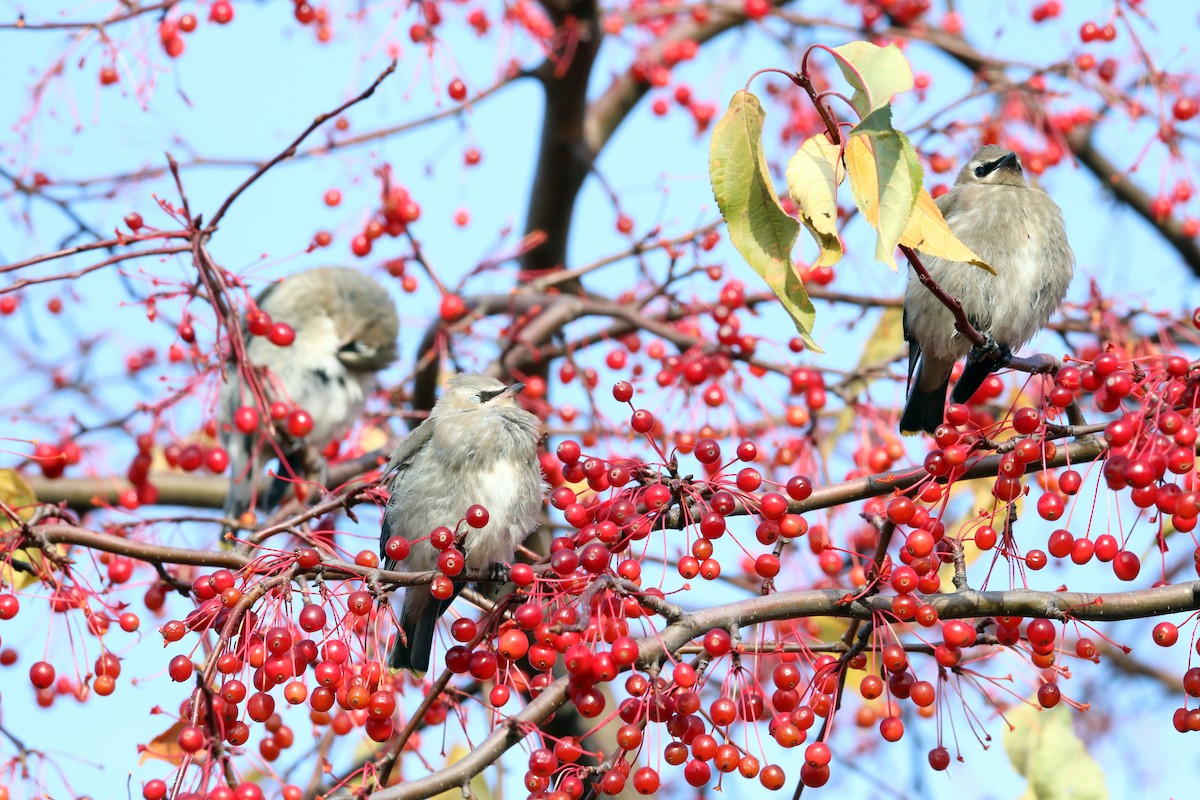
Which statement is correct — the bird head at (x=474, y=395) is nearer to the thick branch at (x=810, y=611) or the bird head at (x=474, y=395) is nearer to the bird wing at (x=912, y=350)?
the bird wing at (x=912, y=350)

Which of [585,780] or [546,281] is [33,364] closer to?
[546,281]

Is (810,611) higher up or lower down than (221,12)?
lower down

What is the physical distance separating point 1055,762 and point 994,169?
2.44 meters

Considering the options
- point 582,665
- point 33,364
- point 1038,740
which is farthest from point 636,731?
point 33,364

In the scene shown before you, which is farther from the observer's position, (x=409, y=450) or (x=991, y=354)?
(x=409, y=450)

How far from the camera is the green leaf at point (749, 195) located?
8.08 feet

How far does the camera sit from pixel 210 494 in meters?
6.35

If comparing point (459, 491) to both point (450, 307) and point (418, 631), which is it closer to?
point (418, 631)

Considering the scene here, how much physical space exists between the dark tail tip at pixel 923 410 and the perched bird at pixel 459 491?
1.49m

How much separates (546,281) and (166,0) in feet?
6.80

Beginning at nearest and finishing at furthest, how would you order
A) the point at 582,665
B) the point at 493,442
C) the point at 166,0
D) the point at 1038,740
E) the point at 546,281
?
the point at 582,665 → the point at 1038,740 → the point at 493,442 → the point at 166,0 → the point at 546,281

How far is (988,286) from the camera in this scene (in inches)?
190

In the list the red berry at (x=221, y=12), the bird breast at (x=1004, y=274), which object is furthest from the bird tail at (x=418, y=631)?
the red berry at (x=221, y=12)

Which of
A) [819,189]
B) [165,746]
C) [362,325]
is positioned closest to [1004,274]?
[819,189]
